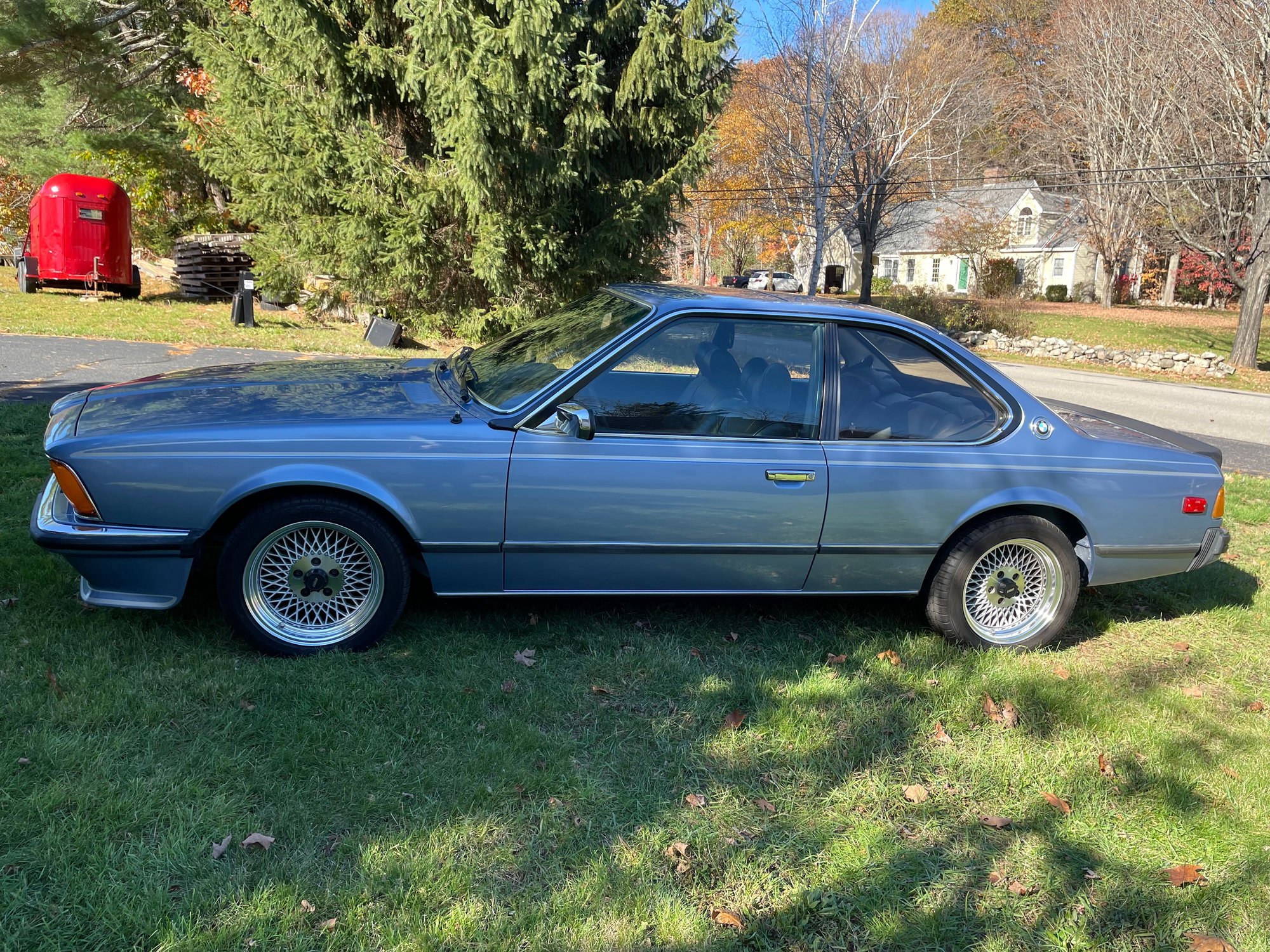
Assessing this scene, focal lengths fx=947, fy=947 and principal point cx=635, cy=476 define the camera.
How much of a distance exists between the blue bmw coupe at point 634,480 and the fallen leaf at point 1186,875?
1.52 metres

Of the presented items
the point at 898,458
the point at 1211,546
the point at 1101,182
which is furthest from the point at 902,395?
the point at 1101,182

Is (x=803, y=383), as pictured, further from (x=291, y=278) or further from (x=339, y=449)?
(x=291, y=278)

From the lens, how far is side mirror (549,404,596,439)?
386 centimetres

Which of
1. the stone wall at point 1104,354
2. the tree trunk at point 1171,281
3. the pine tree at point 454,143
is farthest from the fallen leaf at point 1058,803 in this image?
the tree trunk at point 1171,281

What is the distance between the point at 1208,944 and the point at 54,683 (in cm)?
397

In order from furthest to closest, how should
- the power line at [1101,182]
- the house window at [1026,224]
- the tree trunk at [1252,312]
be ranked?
the house window at [1026,224]
the power line at [1101,182]
the tree trunk at [1252,312]

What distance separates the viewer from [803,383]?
14.1ft

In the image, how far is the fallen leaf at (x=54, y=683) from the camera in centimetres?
347

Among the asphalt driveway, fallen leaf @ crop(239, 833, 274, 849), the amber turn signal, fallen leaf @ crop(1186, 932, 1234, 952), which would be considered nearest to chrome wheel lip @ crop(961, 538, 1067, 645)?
fallen leaf @ crop(1186, 932, 1234, 952)

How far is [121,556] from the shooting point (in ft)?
12.0

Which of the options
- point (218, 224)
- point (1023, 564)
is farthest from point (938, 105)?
point (1023, 564)

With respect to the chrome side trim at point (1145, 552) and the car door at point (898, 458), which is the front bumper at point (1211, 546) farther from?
the car door at point (898, 458)

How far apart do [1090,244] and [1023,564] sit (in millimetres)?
42342

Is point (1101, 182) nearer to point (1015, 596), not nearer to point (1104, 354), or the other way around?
point (1104, 354)
